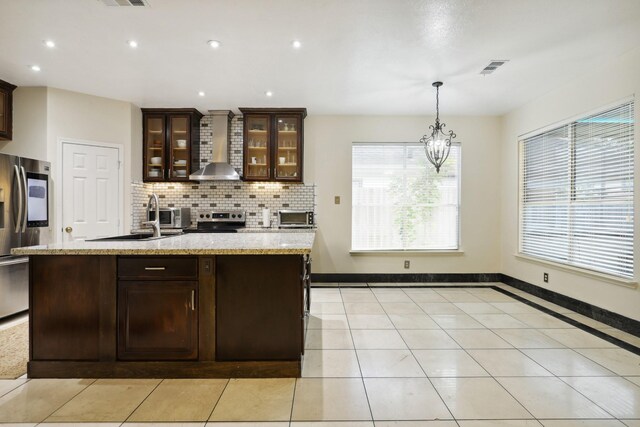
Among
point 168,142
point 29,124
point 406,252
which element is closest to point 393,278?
point 406,252

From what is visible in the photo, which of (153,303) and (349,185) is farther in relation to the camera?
(349,185)

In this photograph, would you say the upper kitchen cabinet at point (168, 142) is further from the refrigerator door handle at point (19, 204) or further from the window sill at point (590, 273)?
the window sill at point (590, 273)

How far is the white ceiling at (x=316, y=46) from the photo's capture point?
8.71 ft

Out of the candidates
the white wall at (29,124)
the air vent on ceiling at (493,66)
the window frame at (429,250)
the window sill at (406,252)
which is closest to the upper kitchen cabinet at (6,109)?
the white wall at (29,124)

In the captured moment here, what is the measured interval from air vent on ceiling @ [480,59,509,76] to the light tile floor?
273 cm

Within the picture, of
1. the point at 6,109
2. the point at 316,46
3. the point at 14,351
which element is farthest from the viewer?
the point at 6,109

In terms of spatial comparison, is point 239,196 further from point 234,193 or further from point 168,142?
point 168,142

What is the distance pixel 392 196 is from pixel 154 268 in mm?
3971

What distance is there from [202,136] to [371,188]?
113 inches

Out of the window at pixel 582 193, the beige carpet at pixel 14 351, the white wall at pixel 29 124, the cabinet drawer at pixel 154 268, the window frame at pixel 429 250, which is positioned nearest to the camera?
the cabinet drawer at pixel 154 268

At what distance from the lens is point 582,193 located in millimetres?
3879

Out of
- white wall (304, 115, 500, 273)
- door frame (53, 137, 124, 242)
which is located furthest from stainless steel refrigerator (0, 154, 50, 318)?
white wall (304, 115, 500, 273)

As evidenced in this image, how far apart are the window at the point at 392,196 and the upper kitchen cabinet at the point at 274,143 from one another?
3.15ft

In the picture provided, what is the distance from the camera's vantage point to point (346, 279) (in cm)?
545
